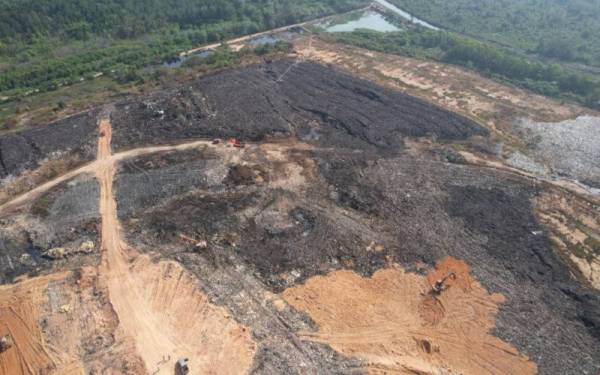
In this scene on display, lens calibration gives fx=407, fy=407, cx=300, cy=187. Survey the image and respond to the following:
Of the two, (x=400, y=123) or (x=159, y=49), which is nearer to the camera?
(x=400, y=123)

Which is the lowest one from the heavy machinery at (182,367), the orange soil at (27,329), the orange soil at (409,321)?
the orange soil at (409,321)

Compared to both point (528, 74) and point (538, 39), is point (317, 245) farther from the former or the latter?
point (538, 39)

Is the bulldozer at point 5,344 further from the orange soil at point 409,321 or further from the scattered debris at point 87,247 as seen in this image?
the orange soil at point 409,321

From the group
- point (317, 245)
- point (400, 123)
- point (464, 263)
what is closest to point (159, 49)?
point (400, 123)

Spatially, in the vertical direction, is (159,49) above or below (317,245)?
above

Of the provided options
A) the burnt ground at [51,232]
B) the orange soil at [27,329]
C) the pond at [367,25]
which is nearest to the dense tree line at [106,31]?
the pond at [367,25]

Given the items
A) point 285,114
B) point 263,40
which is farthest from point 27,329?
point 263,40
